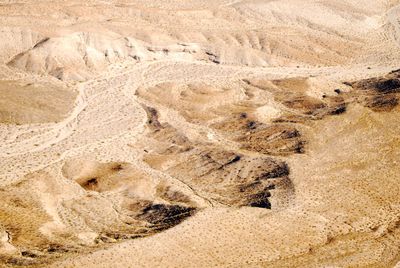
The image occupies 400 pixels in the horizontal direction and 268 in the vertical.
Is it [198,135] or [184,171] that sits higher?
[198,135]

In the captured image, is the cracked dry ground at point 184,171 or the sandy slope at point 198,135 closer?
the sandy slope at point 198,135

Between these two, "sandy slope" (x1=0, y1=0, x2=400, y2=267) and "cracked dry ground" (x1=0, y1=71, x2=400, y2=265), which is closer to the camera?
"sandy slope" (x1=0, y1=0, x2=400, y2=267)

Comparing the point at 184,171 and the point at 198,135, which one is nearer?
the point at 184,171

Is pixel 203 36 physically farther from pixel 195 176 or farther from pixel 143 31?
pixel 195 176
